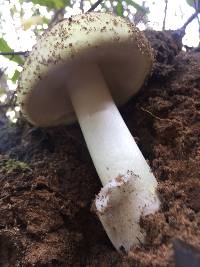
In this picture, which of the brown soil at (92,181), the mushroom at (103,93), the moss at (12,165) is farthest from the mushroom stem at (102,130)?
the moss at (12,165)

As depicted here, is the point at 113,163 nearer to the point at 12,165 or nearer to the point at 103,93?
the point at 103,93

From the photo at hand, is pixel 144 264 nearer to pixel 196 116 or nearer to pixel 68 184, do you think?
pixel 68 184

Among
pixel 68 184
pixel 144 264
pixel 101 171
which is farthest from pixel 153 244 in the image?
pixel 68 184

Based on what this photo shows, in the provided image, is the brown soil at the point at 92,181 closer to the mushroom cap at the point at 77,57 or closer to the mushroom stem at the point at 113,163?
the mushroom stem at the point at 113,163

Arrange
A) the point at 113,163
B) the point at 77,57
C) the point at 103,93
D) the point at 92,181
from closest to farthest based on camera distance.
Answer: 1. the point at 77,57
2. the point at 113,163
3. the point at 103,93
4. the point at 92,181

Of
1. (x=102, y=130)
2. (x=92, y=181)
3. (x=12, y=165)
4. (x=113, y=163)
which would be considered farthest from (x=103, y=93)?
(x=12, y=165)

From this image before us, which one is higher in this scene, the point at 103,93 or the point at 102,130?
the point at 103,93

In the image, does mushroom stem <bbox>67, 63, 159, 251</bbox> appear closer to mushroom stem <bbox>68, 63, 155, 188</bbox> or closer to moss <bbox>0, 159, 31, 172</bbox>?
mushroom stem <bbox>68, 63, 155, 188</bbox>

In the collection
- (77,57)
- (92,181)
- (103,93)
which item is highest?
(77,57)
